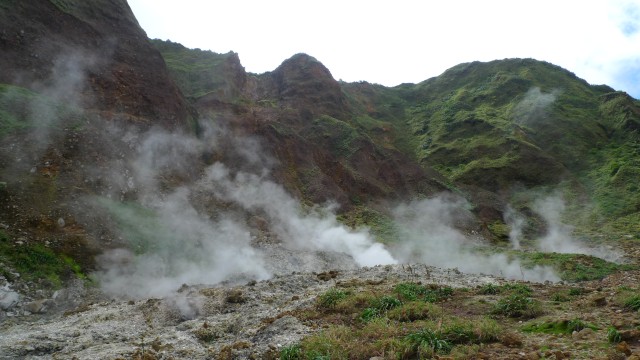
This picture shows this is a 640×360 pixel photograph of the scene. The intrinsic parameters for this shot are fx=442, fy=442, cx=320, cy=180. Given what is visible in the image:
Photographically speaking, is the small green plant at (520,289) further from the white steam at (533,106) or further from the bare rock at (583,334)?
the white steam at (533,106)

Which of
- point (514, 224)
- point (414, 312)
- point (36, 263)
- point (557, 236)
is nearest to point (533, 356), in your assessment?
point (414, 312)

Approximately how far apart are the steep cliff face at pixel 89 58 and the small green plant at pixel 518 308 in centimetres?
2634

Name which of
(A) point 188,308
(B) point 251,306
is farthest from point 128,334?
(B) point 251,306

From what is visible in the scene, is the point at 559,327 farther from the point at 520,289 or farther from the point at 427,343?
the point at 520,289

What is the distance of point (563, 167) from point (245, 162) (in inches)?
1234

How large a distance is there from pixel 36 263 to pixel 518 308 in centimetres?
1748

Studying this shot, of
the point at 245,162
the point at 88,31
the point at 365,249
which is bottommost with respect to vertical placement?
the point at 365,249

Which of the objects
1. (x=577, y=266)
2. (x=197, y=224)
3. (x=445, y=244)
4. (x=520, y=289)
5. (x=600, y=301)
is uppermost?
(x=445, y=244)

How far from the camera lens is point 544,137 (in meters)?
50.2

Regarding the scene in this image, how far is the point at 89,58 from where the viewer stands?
31.4 m

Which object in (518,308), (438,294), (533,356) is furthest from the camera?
(438,294)

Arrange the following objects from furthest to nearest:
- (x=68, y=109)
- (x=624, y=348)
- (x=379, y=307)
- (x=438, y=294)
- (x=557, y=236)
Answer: (x=557, y=236) < (x=68, y=109) < (x=438, y=294) < (x=379, y=307) < (x=624, y=348)

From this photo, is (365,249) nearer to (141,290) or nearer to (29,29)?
(141,290)

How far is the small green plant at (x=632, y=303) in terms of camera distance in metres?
10.8
